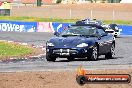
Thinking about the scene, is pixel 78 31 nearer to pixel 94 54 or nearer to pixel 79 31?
pixel 79 31

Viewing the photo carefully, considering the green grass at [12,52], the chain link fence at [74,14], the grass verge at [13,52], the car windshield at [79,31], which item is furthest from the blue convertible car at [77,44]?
the chain link fence at [74,14]

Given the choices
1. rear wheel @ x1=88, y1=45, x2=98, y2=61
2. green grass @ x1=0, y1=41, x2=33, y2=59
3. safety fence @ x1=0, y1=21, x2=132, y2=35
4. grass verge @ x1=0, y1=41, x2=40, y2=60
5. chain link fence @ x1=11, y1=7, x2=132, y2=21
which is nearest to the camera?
rear wheel @ x1=88, y1=45, x2=98, y2=61

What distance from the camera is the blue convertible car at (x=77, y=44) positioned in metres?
22.5

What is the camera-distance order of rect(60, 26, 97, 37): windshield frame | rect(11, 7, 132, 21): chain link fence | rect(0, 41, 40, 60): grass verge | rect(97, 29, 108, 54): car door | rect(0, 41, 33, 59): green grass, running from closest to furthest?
rect(60, 26, 97, 37): windshield frame → rect(97, 29, 108, 54): car door → rect(0, 41, 40, 60): grass verge → rect(0, 41, 33, 59): green grass → rect(11, 7, 132, 21): chain link fence

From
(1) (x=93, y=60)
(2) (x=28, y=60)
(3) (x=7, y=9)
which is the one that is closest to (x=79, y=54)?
(1) (x=93, y=60)

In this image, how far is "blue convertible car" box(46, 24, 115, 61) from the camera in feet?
73.9

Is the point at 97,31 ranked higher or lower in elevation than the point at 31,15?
higher

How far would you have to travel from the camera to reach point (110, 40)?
82.3 feet

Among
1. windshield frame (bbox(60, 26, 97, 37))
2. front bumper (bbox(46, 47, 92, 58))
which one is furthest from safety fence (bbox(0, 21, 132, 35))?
front bumper (bbox(46, 47, 92, 58))

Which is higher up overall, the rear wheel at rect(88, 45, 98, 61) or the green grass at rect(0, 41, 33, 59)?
the rear wheel at rect(88, 45, 98, 61)

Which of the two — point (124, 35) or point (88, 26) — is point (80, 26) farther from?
point (124, 35)

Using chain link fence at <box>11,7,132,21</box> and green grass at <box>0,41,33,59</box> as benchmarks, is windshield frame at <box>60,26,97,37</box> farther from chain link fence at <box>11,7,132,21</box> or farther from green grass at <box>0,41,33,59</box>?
chain link fence at <box>11,7,132,21</box>

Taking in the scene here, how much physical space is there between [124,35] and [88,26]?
91.1 feet

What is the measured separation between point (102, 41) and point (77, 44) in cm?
177
